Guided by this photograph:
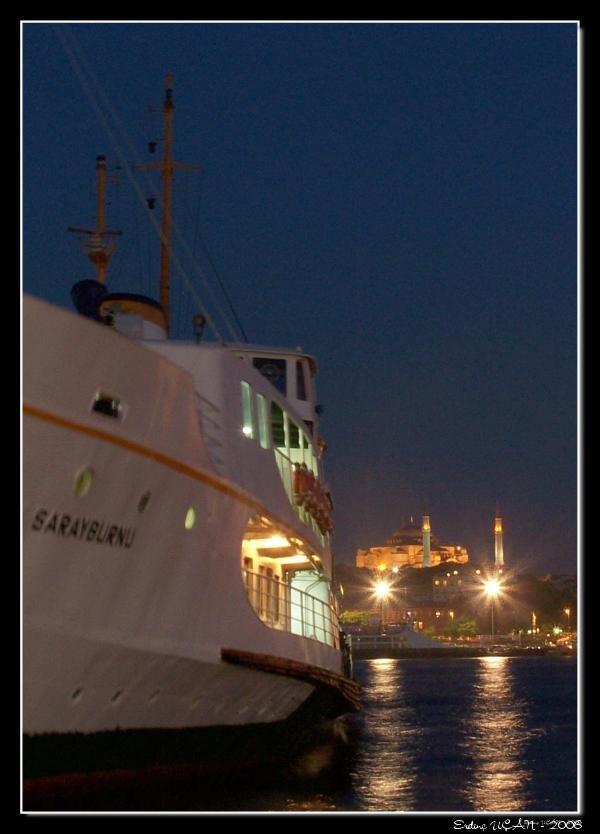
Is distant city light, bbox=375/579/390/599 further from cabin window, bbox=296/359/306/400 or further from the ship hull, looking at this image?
the ship hull

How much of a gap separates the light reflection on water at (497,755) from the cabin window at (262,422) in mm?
6864

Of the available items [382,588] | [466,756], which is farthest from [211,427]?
[382,588]

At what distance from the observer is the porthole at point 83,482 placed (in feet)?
41.1

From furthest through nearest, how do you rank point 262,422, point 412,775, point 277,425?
1. point 412,775
2. point 277,425
3. point 262,422

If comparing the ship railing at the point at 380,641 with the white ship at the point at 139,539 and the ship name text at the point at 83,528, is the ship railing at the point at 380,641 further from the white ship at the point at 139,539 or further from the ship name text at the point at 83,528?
the ship name text at the point at 83,528

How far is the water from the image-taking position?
1602cm

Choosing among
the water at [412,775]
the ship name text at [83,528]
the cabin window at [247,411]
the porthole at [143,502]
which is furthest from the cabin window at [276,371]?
the ship name text at [83,528]

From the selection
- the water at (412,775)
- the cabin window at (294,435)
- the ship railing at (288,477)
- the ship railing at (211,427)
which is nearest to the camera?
the ship railing at (211,427)

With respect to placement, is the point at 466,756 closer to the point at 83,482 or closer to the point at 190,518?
the point at 190,518

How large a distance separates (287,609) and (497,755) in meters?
9.12

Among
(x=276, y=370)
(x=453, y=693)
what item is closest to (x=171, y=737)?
(x=276, y=370)

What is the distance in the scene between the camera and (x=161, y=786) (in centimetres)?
1529

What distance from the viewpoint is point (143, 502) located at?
1359cm
